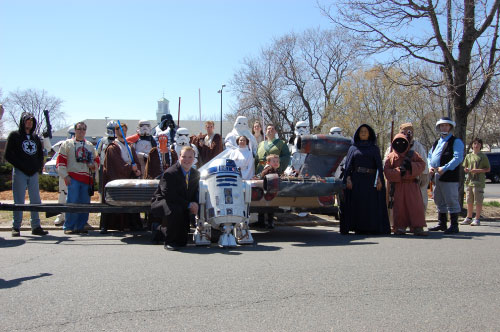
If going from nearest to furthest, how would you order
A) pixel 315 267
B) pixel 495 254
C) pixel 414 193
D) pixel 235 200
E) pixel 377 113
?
pixel 315 267
pixel 495 254
pixel 235 200
pixel 414 193
pixel 377 113

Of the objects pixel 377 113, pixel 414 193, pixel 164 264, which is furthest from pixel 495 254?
pixel 377 113

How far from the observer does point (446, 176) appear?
8.63 m

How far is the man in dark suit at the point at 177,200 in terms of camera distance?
22.3 ft

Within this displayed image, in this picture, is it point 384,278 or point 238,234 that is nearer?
point 384,278

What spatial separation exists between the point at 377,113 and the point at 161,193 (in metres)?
28.3

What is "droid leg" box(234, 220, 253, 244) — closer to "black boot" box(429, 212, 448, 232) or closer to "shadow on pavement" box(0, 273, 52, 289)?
"shadow on pavement" box(0, 273, 52, 289)

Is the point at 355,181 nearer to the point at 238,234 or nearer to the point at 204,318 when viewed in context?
the point at 238,234

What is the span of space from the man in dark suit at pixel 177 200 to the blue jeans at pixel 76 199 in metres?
2.20

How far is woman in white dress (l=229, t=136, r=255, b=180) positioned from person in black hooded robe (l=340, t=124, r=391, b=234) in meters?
1.88

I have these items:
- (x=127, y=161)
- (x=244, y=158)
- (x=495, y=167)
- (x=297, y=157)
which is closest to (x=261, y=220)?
(x=244, y=158)

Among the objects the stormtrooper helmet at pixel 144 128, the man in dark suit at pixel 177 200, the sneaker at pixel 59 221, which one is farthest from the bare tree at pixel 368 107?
the man in dark suit at pixel 177 200

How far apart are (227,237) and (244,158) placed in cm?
266

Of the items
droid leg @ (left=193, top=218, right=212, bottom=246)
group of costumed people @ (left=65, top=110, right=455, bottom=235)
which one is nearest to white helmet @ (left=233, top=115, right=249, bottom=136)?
group of costumed people @ (left=65, top=110, right=455, bottom=235)

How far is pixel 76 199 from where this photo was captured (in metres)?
8.54
